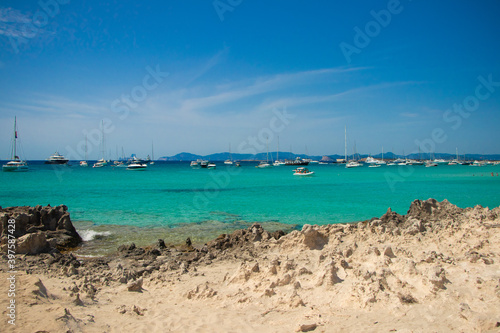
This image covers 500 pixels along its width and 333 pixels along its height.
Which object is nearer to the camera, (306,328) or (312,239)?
(306,328)

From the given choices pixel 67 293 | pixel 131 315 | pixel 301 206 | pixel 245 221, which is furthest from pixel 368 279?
pixel 301 206

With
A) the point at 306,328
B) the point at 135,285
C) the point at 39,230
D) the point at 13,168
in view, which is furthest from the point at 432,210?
the point at 13,168

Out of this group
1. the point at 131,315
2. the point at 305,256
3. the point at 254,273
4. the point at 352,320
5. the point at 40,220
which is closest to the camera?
the point at 352,320

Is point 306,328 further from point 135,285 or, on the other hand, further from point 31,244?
point 31,244

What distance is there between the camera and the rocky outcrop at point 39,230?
30.4ft

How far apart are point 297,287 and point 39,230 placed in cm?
1052

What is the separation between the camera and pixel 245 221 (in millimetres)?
17641

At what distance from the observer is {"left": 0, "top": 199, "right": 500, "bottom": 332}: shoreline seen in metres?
4.85

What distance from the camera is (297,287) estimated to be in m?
6.06

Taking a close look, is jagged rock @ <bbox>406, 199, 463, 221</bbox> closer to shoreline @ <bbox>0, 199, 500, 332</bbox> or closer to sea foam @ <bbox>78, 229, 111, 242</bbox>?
shoreline @ <bbox>0, 199, 500, 332</bbox>

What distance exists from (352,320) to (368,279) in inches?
48.4

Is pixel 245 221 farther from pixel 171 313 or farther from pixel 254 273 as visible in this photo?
pixel 171 313

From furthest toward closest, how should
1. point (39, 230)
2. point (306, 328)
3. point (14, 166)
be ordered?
1. point (14, 166)
2. point (39, 230)
3. point (306, 328)

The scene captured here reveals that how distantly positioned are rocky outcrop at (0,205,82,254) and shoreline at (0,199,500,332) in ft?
1.65
